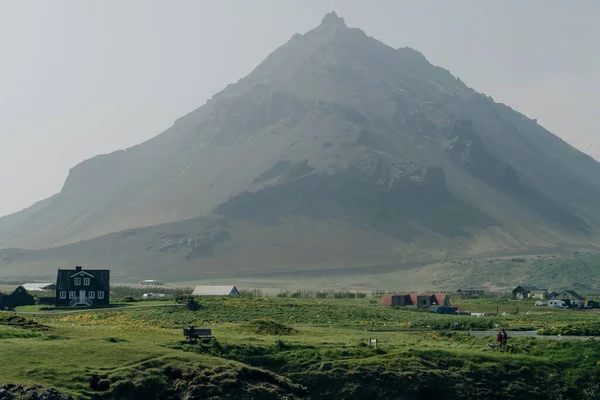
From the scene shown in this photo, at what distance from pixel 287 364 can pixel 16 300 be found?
60.1 metres

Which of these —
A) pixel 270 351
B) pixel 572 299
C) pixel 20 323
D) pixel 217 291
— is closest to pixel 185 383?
pixel 270 351

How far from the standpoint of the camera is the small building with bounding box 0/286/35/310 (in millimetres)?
97919

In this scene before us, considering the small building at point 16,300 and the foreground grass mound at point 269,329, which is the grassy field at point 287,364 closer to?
the foreground grass mound at point 269,329

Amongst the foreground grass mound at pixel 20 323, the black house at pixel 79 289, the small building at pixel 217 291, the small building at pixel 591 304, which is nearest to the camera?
the foreground grass mound at pixel 20 323

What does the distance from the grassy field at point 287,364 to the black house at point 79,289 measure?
4152cm

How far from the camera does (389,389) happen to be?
158ft

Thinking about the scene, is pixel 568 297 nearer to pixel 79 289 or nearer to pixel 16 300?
pixel 79 289

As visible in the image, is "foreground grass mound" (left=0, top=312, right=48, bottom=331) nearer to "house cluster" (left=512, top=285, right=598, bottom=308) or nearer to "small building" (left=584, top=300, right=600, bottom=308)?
"house cluster" (left=512, top=285, right=598, bottom=308)

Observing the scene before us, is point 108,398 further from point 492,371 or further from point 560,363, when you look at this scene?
point 560,363

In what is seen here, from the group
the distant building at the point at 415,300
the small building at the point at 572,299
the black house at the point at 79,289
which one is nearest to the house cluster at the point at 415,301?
the distant building at the point at 415,300

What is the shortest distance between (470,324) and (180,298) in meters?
40.4

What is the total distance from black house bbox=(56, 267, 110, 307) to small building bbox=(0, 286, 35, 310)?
4.12 metres

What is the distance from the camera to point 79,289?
337 feet

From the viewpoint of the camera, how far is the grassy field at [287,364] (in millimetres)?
42938
